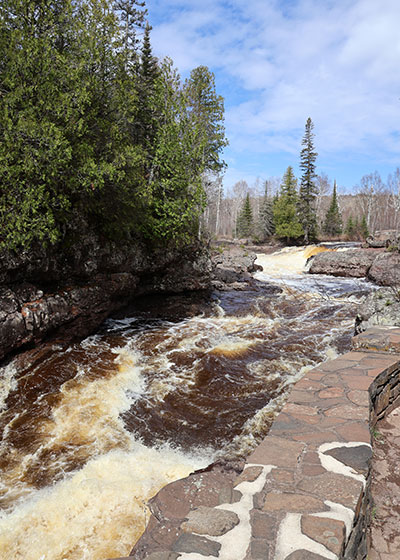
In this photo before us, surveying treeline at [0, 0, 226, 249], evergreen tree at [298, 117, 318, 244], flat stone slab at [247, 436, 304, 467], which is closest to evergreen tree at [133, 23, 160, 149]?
treeline at [0, 0, 226, 249]

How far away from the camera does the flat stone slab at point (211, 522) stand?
1.91m

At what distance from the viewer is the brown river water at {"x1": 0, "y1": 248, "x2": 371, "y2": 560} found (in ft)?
11.0

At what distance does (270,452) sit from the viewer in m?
2.55

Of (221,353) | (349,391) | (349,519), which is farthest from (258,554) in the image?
(221,353)

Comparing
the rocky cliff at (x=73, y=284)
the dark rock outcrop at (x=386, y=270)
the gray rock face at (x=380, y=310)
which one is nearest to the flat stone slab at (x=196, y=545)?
the gray rock face at (x=380, y=310)

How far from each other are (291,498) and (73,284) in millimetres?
7727

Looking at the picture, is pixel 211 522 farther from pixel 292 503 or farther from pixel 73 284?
pixel 73 284

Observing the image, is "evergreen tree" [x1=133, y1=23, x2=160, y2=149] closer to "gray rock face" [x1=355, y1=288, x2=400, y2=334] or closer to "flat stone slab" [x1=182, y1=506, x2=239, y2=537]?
"gray rock face" [x1=355, y1=288, x2=400, y2=334]

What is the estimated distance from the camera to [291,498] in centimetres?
206

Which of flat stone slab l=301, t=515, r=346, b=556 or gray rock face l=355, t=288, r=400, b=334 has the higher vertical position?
gray rock face l=355, t=288, r=400, b=334

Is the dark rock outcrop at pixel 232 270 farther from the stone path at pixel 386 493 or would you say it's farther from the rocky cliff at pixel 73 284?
the stone path at pixel 386 493

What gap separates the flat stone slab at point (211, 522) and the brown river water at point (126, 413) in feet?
4.95

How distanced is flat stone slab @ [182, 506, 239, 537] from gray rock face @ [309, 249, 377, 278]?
1888 cm

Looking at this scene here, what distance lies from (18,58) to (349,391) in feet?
26.5
